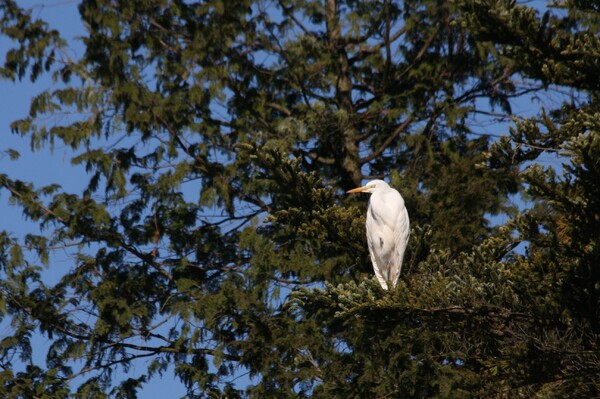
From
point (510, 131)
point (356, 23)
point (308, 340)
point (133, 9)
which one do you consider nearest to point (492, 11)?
point (510, 131)

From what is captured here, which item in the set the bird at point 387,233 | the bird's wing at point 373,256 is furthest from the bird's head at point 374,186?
the bird's wing at point 373,256

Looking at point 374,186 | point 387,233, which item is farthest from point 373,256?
point 374,186

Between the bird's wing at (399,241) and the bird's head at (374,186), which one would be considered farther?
the bird's head at (374,186)

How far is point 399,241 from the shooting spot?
35.3 feet

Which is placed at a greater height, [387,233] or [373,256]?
[387,233]

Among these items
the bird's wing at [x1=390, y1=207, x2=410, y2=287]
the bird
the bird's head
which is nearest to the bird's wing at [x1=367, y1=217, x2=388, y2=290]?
the bird

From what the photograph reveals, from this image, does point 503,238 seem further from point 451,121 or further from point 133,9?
point 133,9

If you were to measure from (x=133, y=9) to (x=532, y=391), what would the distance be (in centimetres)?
673

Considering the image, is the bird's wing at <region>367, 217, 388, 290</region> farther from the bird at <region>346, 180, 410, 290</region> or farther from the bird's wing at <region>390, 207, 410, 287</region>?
the bird's wing at <region>390, 207, 410, 287</region>

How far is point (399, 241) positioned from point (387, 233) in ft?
0.44

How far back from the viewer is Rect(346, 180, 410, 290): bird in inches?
418

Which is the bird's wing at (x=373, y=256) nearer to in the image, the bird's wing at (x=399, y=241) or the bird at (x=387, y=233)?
the bird at (x=387, y=233)

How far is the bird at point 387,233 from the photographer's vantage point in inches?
418

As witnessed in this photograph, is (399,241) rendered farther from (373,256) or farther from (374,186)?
(374,186)
